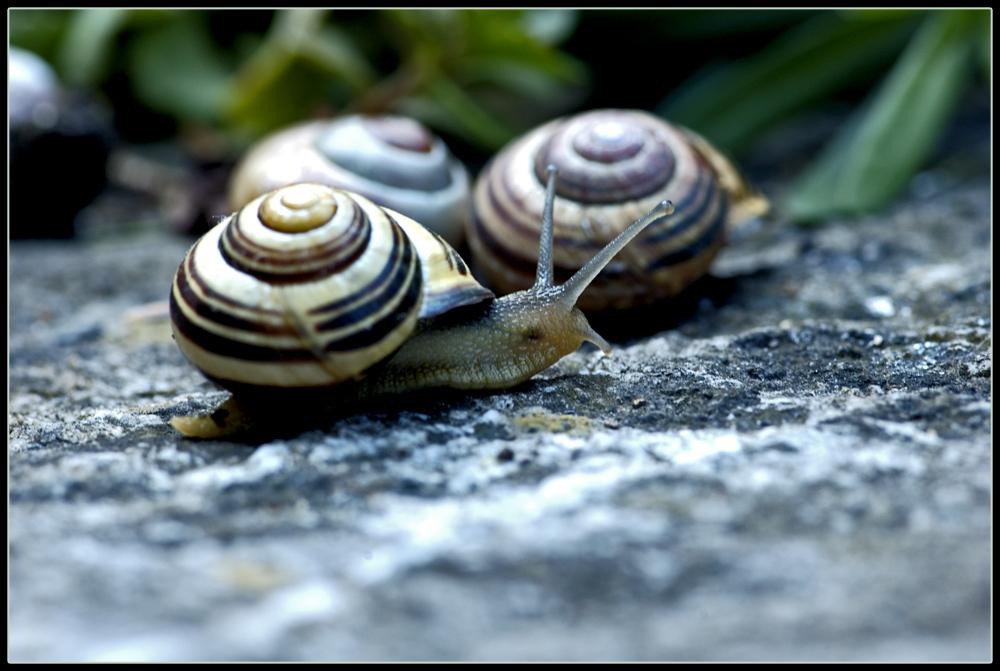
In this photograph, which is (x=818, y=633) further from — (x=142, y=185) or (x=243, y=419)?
(x=142, y=185)

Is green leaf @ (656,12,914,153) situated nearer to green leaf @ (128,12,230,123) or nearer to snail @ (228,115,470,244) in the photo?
snail @ (228,115,470,244)

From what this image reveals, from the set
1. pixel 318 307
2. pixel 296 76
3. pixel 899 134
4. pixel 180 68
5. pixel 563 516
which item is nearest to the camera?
pixel 563 516

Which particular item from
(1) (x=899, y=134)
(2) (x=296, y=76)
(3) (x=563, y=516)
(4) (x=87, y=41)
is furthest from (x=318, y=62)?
(3) (x=563, y=516)

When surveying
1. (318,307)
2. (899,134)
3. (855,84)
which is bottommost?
(318,307)

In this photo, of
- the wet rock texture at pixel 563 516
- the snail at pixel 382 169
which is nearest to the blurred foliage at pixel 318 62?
the snail at pixel 382 169

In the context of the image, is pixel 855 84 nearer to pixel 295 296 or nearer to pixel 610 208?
pixel 610 208

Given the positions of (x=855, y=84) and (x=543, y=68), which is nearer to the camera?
(x=543, y=68)
